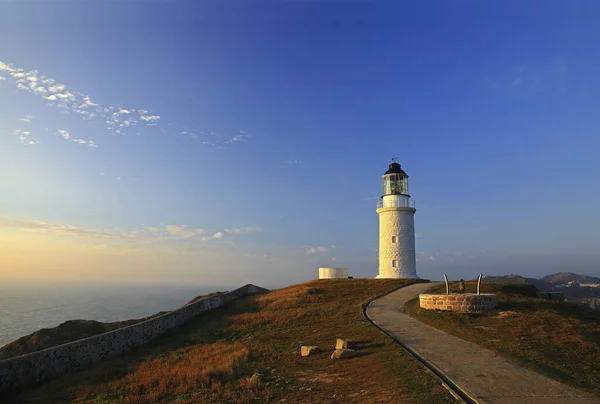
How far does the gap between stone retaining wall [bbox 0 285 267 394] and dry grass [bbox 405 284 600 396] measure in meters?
13.1

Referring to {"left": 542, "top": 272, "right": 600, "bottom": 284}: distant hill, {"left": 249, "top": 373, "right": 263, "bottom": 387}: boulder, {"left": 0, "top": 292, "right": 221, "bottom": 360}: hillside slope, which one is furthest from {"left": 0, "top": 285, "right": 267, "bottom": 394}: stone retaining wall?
{"left": 542, "top": 272, "right": 600, "bottom": 284}: distant hill

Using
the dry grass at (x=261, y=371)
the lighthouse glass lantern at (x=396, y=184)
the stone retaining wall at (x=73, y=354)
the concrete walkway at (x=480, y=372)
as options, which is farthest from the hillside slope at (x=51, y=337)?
the lighthouse glass lantern at (x=396, y=184)

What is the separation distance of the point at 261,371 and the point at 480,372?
604 centimetres

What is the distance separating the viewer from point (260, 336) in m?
18.1

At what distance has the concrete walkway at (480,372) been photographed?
7.87 meters

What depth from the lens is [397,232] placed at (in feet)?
124

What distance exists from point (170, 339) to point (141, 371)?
654 cm

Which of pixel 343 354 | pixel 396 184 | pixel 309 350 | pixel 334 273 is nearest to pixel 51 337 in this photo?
pixel 309 350

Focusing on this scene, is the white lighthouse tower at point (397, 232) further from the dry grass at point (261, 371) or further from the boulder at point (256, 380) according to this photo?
the boulder at point (256, 380)

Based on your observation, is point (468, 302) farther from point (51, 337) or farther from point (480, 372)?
point (51, 337)

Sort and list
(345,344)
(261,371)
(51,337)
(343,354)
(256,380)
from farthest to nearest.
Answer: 1. (51,337)
2. (345,344)
3. (343,354)
4. (261,371)
5. (256,380)

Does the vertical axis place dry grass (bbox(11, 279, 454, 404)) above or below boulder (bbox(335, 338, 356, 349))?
below

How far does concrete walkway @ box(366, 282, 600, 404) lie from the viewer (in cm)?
787

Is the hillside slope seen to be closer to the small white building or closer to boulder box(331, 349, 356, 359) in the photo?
boulder box(331, 349, 356, 359)
